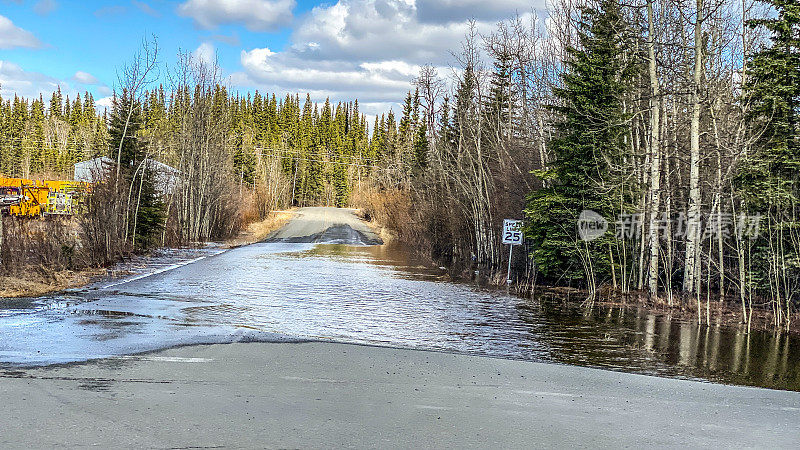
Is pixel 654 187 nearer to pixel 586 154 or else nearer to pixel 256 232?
pixel 586 154

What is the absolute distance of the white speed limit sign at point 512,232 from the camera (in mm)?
23062

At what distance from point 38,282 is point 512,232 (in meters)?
14.1

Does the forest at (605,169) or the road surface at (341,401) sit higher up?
the forest at (605,169)

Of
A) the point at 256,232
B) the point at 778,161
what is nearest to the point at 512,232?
the point at 778,161

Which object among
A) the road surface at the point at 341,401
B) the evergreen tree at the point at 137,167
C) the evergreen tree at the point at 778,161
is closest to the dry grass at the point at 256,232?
the evergreen tree at the point at 137,167

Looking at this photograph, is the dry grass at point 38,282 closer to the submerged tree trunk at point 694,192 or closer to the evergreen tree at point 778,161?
the submerged tree trunk at point 694,192

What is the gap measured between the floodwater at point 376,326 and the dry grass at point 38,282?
65cm

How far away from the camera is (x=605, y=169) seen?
2086 cm

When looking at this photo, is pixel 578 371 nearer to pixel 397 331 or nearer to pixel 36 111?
pixel 397 331

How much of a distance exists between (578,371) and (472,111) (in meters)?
25.6

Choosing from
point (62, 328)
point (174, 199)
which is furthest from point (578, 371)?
point (174, 199)

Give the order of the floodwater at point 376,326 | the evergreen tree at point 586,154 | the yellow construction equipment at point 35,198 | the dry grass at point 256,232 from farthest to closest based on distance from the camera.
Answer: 1. the dry grass at point 256,232
2. the yellow construction equipment at point 35,198
3. the evergreen tree at point 586,154
4. the floodwater at point 376,326

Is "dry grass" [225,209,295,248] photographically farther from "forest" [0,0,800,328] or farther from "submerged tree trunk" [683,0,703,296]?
"submerged tree trunk" [683,0,703,296]

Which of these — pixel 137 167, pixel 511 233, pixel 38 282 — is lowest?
pixel 38 282
